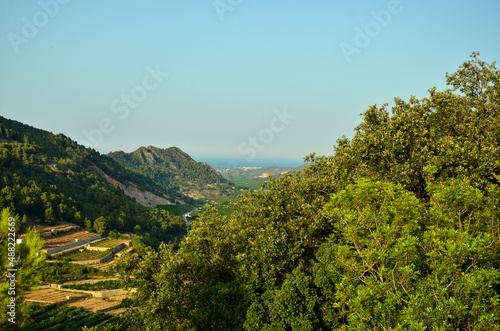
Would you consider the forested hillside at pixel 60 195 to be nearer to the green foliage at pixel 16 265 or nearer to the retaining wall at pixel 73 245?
the retaining wall at pixel 73 245

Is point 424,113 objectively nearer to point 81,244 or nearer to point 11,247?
point 11,247

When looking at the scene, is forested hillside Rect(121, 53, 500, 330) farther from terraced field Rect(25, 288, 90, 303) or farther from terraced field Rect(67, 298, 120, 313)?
terraced field Rect(25, 288, 90, 303)

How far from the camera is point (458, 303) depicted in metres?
8.44

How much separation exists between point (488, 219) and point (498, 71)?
17385 millimetres

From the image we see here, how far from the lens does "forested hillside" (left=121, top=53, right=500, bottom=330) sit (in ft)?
31.9

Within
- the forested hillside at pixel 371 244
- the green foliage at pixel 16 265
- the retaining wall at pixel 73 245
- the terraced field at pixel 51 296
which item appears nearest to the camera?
the forested hillside at pixel 371 244

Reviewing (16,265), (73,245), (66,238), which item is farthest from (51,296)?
(16,265)

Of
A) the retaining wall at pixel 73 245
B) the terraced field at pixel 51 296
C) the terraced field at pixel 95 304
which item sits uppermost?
the retaining wall at pixel 73 245

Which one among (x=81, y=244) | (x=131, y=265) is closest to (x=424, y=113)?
(x=131, y=265)

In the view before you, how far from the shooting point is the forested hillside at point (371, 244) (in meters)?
9.71

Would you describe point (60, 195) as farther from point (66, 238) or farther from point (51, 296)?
point (51, 296)

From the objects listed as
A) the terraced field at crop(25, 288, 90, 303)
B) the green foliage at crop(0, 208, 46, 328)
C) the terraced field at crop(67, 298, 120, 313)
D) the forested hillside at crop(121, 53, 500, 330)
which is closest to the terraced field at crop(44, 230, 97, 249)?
the terraced field at crop(25, 288, 90, 303)

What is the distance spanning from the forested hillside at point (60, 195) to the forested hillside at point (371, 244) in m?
106

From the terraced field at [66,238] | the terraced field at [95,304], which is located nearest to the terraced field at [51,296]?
the terraced field at [95,304]
